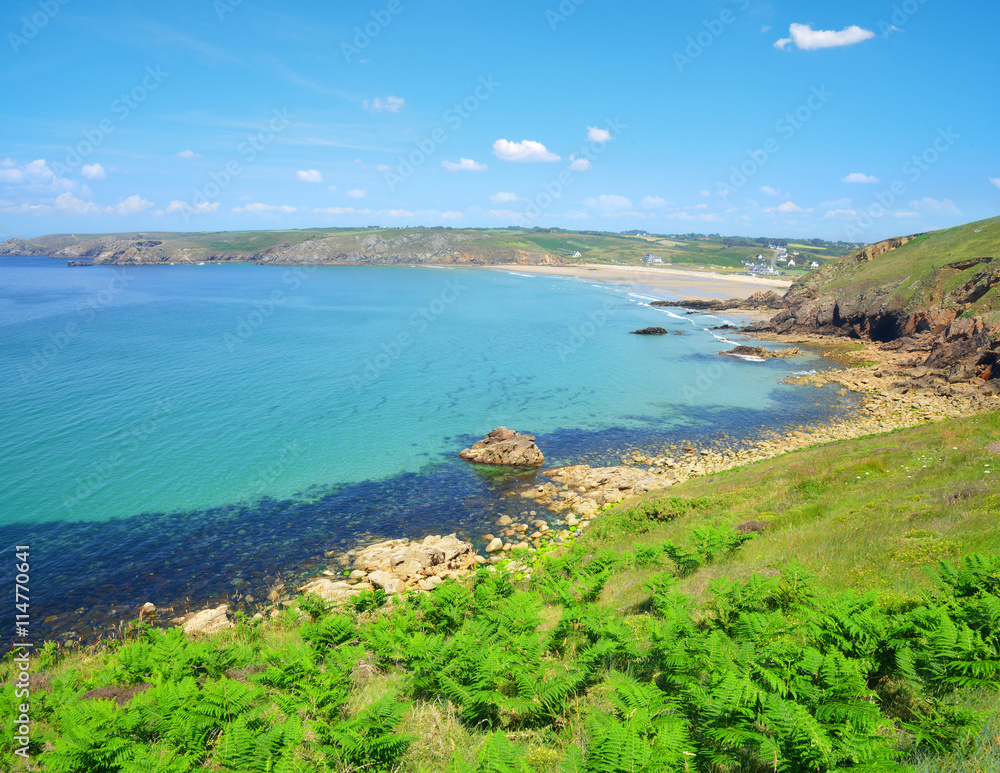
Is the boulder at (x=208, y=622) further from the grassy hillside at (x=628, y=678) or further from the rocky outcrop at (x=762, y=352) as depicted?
the rocky outcrop at (x=762, y=352)

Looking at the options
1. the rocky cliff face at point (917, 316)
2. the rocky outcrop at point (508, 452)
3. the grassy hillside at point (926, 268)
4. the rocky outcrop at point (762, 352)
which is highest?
the grassy hillside at point (926, 268)

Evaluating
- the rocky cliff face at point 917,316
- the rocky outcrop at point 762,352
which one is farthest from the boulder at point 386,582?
the rocky outcrop at point 762,352

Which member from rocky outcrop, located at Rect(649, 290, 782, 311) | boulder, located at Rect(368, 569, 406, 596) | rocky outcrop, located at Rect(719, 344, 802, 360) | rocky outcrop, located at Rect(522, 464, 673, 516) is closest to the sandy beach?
rocky outcrop, located at Rect(649, 290, 782, 311)

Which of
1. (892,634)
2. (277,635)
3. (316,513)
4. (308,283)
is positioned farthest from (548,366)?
(308,283)

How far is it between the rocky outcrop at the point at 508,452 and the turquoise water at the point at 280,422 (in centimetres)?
128

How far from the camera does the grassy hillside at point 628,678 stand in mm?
5160

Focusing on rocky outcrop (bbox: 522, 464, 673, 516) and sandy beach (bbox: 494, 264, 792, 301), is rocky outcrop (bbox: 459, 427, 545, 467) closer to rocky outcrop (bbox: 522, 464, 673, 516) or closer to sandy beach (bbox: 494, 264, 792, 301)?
rocky outcrop (bbox: 522, 464, 673, 516)

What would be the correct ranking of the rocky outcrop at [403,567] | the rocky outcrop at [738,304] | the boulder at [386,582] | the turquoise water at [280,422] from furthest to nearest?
the rocky outcrop at [738,304]
the turquoise water at [280,422]
the rocky outcrop at [403,567]
the boulder at [386,582]

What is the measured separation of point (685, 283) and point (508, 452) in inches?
5737

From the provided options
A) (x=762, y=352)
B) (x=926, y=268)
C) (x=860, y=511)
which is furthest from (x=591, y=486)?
(x=926, y=268)

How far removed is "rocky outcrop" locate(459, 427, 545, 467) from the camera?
30078 millimetres

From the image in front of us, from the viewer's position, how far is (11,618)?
16.7 metres

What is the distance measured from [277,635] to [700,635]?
10743mm

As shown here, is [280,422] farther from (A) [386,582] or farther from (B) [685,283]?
(B) [685,283]
